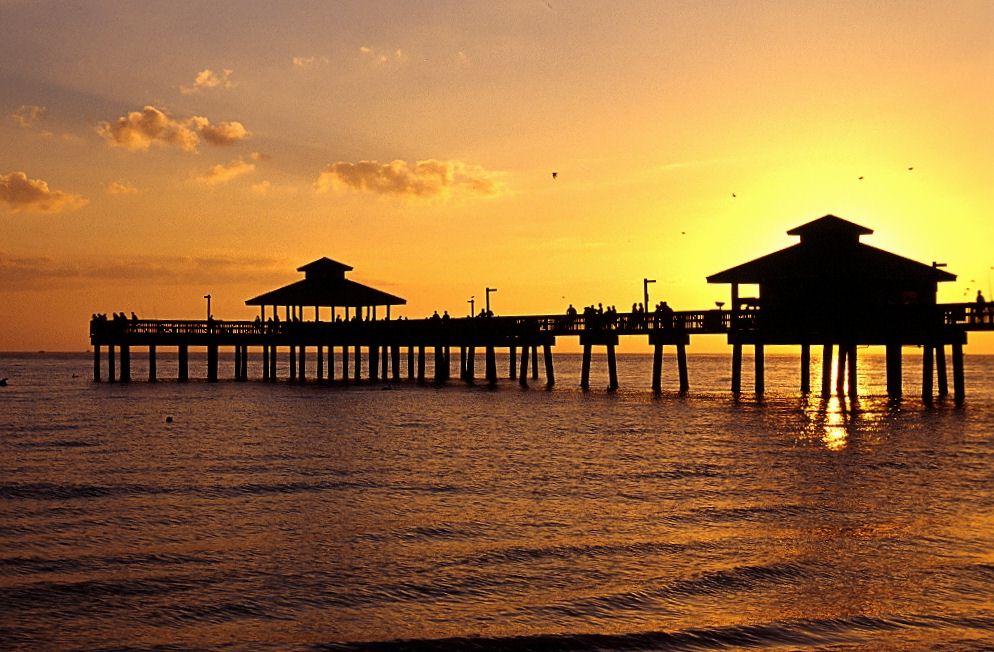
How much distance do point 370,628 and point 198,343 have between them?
179 ft

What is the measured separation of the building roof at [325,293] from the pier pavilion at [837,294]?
23385 mm

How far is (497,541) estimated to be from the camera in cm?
1547

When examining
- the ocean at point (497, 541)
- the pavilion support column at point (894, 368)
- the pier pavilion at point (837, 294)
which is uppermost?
the pier pavilion at point (837, 294)

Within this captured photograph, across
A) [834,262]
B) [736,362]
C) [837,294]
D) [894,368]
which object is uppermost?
[834,262]

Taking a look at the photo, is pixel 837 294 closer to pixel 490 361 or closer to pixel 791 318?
pixel 791 318

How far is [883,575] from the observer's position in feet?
43.8

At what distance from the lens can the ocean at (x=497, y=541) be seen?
11164mm

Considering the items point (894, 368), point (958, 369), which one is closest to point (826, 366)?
point (894, 368)

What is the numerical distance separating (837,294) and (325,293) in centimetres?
2945

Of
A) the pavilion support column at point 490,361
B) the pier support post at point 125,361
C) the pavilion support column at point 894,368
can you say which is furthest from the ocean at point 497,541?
the pier support post at point 125,361

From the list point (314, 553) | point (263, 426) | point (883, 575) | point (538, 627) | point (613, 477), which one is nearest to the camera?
point (538, 627)

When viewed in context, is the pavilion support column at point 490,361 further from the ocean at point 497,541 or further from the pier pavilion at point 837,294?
the ocean at point 497,541

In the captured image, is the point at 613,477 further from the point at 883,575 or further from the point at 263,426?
the point at 263,426

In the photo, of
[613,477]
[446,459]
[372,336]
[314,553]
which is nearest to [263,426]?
[446,459]
